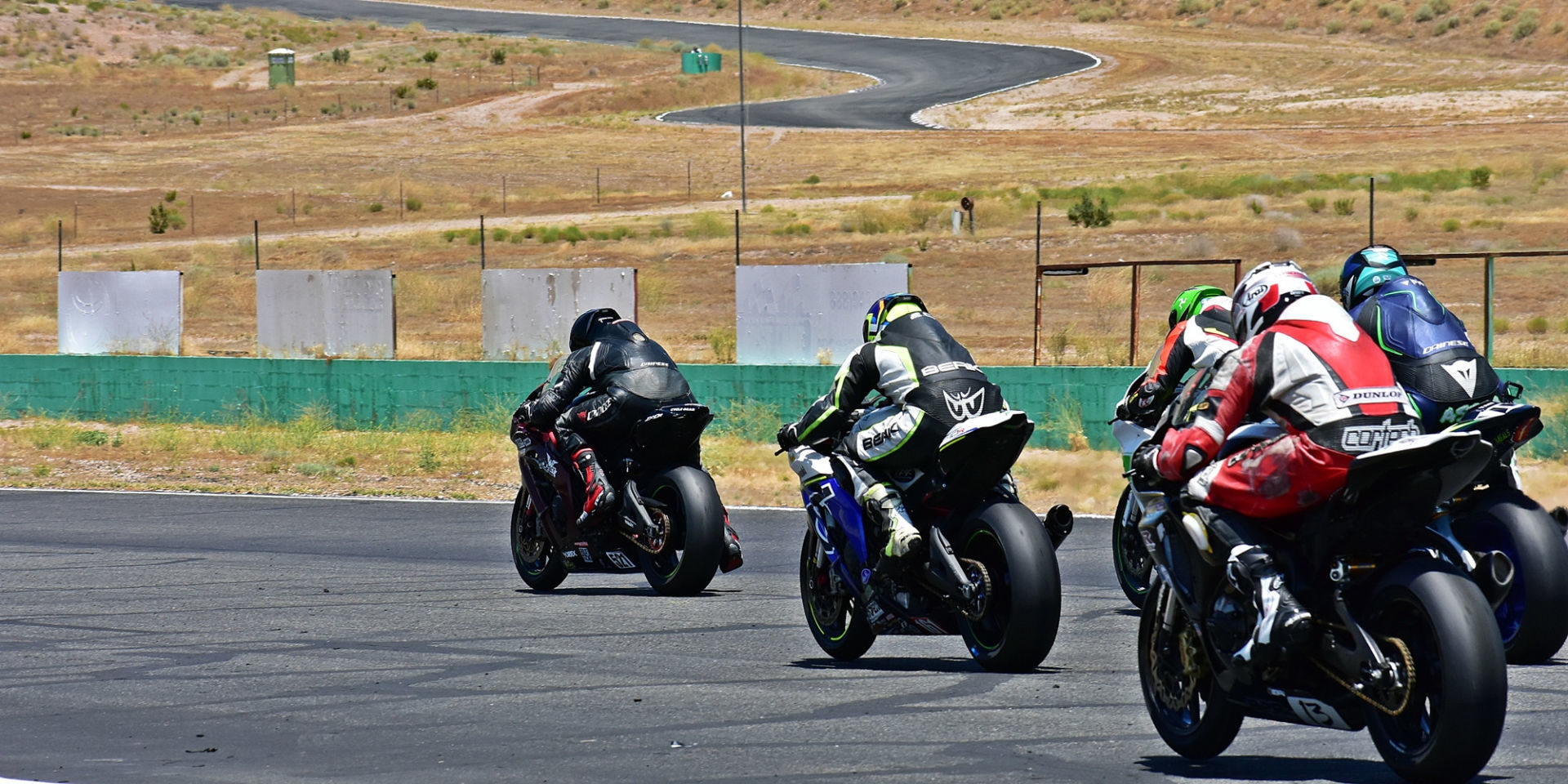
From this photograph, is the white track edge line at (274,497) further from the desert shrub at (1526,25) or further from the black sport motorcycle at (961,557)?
the desert shrub at (1526,25)

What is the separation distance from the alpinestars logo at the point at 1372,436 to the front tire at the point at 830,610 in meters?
3.27

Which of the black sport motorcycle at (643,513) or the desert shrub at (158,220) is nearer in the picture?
the black sport motorcycle at (643,513)

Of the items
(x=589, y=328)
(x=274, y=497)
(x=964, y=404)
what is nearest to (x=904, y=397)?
(x=964, y=404)

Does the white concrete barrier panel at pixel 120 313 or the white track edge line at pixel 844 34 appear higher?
the white track edge line at pixel 844 34

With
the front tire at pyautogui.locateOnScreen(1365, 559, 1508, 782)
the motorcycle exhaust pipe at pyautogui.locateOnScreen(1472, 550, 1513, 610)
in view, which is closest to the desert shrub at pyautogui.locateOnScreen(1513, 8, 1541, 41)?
the motorcycle exhaust pipe at pyautogui.locateOnScreen(1472, 550, 1513, 610)

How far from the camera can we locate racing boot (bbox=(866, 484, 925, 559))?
8.41 m

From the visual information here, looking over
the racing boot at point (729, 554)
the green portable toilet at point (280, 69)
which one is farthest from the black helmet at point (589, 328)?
the green portable toilet at point (280, 69)

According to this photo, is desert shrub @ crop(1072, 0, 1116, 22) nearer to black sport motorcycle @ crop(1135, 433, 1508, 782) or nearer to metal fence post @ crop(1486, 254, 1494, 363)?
metal fence post @ crop(1486, 254, 1494, 363)

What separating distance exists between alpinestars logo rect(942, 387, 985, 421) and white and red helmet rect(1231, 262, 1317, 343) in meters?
1.98

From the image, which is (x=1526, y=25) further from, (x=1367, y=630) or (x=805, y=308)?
(x=1367, y=630)

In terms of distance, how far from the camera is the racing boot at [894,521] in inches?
331

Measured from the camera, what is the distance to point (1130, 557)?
34.4 ft

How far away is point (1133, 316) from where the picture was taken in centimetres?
2314

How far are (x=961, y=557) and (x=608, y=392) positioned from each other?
368 centimetres
